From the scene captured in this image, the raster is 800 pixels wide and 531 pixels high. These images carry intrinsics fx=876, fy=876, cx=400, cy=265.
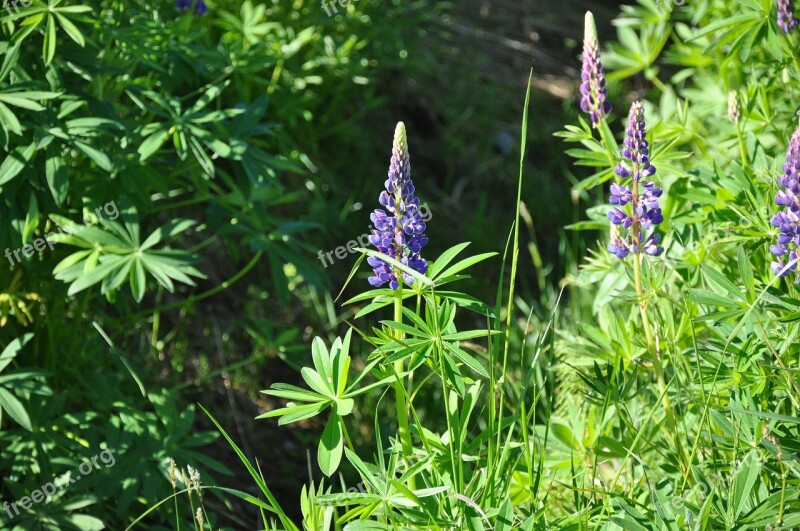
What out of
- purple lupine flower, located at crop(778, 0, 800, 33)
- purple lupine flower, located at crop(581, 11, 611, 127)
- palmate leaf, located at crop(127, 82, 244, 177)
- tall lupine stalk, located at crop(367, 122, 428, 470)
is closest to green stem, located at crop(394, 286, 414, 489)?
tall lupine stalk, located at crop(367, 122, 428, 470)

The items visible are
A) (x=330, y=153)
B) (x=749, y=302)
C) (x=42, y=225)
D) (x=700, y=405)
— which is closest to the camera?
(x=749, y=302)

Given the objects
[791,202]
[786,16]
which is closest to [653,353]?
[791,202]

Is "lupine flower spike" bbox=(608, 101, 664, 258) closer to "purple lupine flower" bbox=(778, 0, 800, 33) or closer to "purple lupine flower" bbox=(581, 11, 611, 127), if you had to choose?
"purple lupine flower" bbox=(581, 11, 611, 127)

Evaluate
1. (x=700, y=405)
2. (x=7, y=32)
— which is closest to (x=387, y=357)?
(x=700, y=405)

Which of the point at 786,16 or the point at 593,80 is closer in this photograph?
the point at 593,80

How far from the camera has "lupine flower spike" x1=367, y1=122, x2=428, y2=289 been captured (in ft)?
5.30

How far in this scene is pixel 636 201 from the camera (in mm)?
1821

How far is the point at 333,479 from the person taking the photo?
9.50ft

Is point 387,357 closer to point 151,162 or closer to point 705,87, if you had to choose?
point 151,162

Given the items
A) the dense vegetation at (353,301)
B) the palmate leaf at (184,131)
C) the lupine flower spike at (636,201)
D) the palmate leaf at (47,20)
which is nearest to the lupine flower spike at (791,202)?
the dense vegetation at (353,301)

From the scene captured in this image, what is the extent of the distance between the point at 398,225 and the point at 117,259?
921 mm

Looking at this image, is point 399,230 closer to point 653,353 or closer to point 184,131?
point 653,353

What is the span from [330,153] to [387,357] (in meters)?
2.42

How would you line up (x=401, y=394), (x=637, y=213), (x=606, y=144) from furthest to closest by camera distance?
1. (x=606, y=144)
2. (x=637, y=213)
3. (x=401, y=394)
